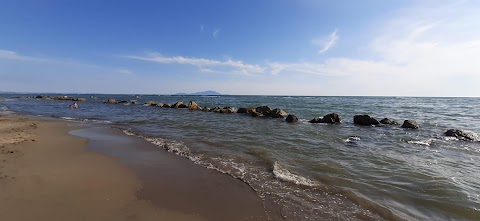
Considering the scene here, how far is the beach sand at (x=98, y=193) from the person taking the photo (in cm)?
488

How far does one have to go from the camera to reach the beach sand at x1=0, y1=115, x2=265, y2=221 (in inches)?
192

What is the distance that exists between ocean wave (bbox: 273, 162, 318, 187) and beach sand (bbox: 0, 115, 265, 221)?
132 centimetres

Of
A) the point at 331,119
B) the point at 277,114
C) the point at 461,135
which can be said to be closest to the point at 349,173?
the point at 461,135

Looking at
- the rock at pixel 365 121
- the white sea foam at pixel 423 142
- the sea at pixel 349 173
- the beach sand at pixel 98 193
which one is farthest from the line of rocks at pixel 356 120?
the beach sand at pixel 98 193

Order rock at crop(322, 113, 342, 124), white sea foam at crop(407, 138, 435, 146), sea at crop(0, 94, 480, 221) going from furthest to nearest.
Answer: rock at crop(322, 113, 342, 124)
white sea foam at crop(407, 138, 435, 146)
sea at crop(0, 94, 480, 221)

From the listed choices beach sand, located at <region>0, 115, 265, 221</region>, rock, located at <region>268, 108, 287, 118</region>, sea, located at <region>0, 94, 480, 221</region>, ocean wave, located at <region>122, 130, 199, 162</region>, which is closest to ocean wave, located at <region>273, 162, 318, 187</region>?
sea, located at <region>0, 94, 480, 221</region>

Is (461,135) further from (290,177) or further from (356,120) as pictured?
(290,177)

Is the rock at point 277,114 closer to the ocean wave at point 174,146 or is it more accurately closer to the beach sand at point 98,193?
the ocean wave at point 174,146

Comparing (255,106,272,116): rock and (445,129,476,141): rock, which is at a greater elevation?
(255,106,272,116): rock

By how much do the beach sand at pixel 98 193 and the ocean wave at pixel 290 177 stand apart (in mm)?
1320

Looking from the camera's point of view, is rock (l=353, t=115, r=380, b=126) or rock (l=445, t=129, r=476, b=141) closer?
rock (l=445, t=129, r=476, b=141)

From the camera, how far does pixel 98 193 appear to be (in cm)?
578

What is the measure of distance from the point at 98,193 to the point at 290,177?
15.5ft

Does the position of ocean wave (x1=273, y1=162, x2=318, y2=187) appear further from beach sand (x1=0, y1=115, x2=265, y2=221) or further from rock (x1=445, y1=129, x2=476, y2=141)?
rock (x1=445, y1=129, x2=476, y2=141)
